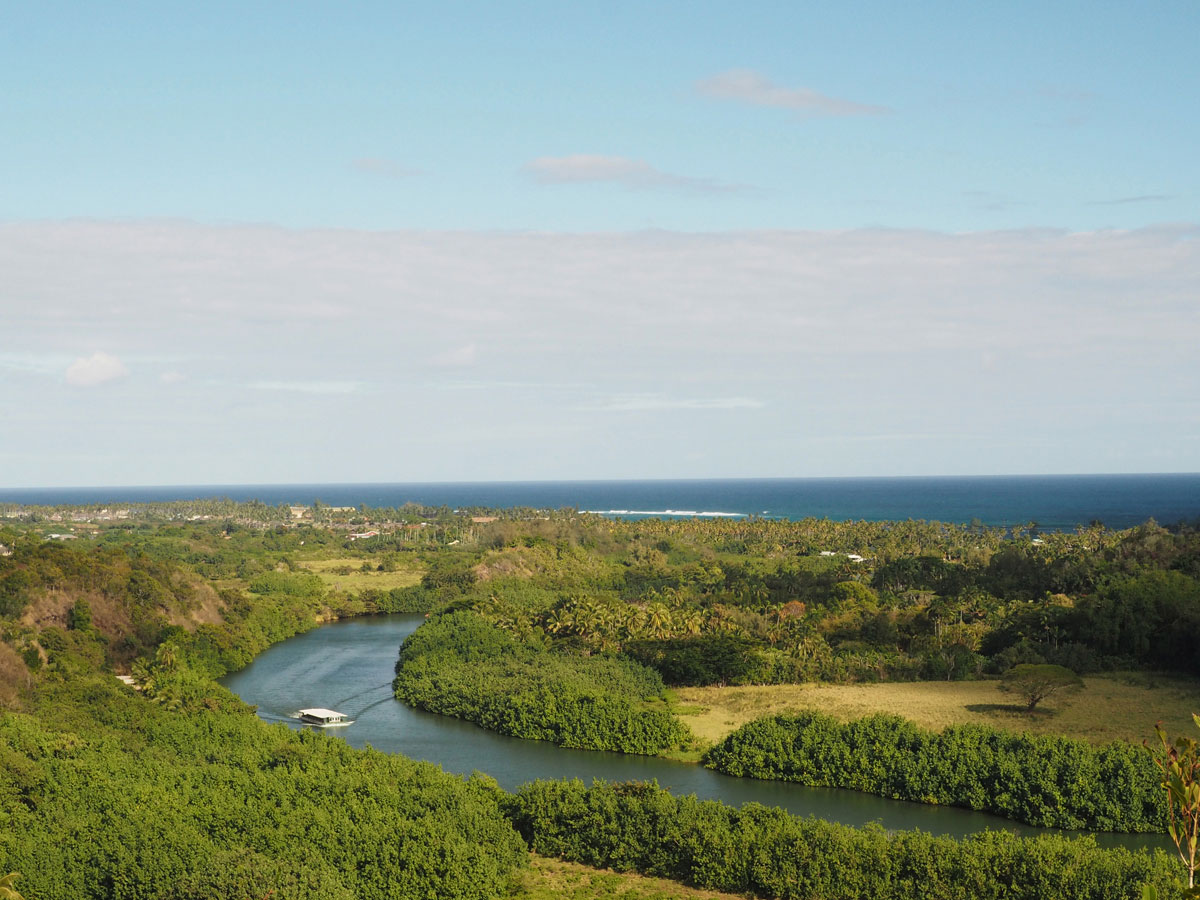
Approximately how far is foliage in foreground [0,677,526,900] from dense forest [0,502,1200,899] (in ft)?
0.40

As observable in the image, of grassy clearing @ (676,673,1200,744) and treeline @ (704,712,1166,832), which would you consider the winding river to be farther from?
grassy clearing @ (676,673,1200,744)

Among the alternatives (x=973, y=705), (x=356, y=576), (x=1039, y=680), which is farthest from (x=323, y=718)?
(x=356, y=576)

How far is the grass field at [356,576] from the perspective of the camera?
436ft

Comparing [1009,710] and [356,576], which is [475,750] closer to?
[1009,710]

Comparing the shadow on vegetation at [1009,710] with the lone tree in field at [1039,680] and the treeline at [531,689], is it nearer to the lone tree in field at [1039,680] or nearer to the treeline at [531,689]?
the lone tree in field at [1039,680]

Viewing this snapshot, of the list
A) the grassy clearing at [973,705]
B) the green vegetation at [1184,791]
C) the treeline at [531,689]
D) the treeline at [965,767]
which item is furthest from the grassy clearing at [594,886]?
the green vegetation at [1184,791]

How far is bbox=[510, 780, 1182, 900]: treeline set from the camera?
106 feet

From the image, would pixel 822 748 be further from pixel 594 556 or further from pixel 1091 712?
pixel 594 556

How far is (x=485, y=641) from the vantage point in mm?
78312

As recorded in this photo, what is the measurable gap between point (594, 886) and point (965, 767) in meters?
20.3

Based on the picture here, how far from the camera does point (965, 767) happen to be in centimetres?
4734

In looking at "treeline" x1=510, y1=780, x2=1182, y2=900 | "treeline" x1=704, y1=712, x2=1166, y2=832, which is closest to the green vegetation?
"treeline" x1=510, y1=780, x2=1182, y2=900

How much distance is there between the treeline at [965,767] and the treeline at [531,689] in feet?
19.7

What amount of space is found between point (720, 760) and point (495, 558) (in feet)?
237
